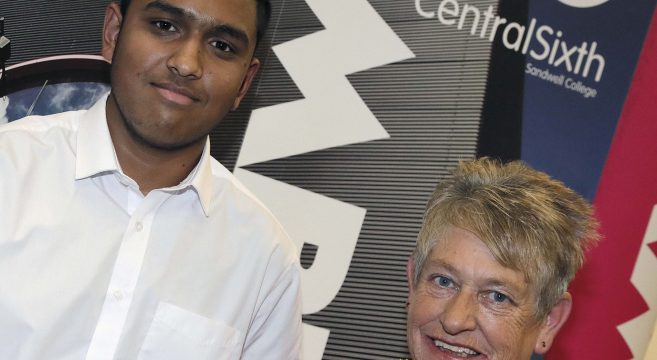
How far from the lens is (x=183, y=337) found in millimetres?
2066

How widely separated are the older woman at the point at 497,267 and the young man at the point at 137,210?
1.50 feet

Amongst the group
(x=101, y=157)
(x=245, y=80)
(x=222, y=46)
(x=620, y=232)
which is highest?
(x=222, y=46)

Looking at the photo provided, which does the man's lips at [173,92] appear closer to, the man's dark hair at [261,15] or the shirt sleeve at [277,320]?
the man's dark hair at [261,15]

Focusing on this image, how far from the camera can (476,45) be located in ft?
10.2

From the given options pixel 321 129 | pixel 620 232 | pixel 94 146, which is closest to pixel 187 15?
pixel 94 146

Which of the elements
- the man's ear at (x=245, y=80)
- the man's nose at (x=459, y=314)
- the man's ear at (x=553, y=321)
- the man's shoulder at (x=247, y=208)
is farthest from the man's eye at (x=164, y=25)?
the man's ear at (x=553, y=321)

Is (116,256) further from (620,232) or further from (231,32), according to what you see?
(620,232)

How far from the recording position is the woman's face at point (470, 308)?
6.59 ft

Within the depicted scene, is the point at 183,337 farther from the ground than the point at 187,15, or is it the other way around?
the point at 187,15

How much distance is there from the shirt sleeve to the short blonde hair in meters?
0.35

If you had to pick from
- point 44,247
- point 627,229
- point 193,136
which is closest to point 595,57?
point 627,229

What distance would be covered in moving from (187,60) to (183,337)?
2.13 feet

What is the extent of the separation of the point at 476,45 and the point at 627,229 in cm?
93

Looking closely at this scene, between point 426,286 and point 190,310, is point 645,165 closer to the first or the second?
point 426,286
